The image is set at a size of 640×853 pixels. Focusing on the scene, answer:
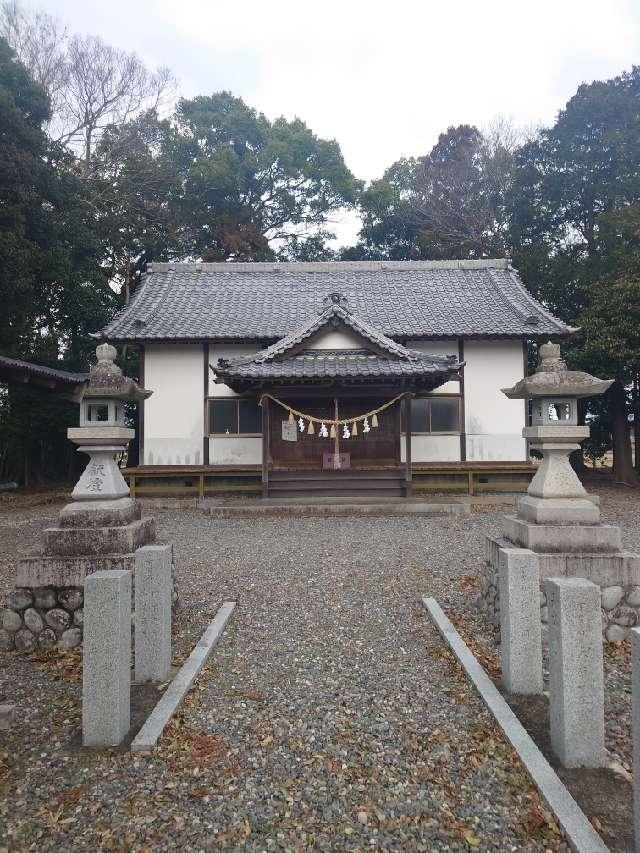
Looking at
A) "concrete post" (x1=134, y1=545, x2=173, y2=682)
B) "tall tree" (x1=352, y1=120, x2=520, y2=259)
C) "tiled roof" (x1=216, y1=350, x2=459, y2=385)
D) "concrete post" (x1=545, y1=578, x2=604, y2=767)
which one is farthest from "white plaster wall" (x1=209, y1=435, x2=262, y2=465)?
"tall tree" (x1=352, y1=120, x2=520, y2=259)

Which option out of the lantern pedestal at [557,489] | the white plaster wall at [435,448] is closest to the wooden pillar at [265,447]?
the white plaster wall at [435,448]

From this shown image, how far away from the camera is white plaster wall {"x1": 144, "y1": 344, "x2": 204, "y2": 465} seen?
14266mm

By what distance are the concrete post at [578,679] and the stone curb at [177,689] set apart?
8.49 ft

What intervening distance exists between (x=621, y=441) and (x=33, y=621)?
65.6ft

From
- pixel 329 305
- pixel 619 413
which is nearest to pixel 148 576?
pixel 329 305

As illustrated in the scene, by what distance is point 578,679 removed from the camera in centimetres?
298

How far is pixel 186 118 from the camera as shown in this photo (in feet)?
96.7

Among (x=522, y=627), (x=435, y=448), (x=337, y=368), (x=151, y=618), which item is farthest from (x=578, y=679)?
(x=435, y=448)

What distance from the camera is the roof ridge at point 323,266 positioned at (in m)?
18.4

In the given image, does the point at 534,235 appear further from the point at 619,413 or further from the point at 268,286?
the point at 268,286

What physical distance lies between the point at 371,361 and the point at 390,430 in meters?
2.15

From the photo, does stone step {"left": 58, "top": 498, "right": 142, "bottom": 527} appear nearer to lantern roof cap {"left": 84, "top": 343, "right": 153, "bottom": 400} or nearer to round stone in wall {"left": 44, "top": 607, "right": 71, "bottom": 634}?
round stone in wall {"left": 44, "top": 607, "right": 71, "bottom": 634}

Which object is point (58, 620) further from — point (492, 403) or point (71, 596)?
point (492, 403)

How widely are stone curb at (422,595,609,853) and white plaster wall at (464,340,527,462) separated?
415 inches
